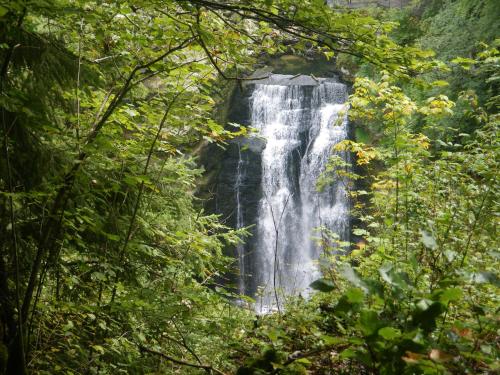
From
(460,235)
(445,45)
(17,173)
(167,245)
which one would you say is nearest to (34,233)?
(17,173)

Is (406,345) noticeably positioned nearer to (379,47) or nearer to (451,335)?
(451,335)

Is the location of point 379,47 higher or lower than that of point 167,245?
higher

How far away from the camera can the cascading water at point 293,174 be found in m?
14.9

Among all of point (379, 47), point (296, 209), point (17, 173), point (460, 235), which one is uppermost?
point (379, 47)

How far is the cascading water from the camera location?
48.8ft

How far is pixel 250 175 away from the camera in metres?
16.0

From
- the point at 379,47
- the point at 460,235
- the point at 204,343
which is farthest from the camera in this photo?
the point at 460,235

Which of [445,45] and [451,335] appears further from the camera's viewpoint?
[445,45]

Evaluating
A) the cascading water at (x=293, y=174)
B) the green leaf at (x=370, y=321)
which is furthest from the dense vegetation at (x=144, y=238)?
the cascading water at (x=293, y=174)

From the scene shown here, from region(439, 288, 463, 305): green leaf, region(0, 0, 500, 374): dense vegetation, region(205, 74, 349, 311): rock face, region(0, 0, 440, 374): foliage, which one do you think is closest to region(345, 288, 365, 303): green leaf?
region(0, 0, 500, 374): dense vegetation

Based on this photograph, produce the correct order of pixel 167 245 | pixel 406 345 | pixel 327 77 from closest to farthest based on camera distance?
1. pixel 406 345
2. pixel 167 245
3. pixel 327 77

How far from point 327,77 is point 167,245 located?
54.5 feet

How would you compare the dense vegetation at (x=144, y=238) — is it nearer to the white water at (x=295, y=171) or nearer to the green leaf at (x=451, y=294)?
the green leaf at (x=451, y=294)

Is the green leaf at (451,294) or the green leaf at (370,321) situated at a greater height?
the green leaf at (451,294)
